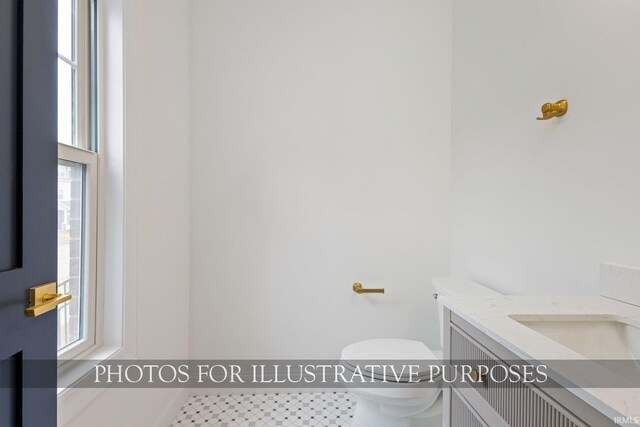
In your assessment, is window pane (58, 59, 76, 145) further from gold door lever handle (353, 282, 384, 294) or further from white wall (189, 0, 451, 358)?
gold door lever handle (353, 282, 384, 294)

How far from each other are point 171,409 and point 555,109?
2.18 meters

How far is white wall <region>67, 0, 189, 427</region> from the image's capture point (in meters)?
1.23

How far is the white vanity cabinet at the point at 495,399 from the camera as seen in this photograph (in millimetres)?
531

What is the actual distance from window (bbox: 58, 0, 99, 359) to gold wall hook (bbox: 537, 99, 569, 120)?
65.7 inches

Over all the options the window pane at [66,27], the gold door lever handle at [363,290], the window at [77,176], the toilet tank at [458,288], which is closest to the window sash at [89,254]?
the window at [77,176]

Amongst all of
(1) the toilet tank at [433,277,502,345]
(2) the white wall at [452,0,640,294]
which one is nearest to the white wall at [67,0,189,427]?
(1) the toilet tank at [433,277,502,345]

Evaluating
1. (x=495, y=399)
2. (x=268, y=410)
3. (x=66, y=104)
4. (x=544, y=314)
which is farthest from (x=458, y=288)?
(x=66, y=104)

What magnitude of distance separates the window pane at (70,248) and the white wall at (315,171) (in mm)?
701

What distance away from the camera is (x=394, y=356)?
54.7 inches

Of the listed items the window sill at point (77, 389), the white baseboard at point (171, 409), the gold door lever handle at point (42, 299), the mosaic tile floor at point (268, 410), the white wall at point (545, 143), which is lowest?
the mosaic tile floor at point (268, 410)

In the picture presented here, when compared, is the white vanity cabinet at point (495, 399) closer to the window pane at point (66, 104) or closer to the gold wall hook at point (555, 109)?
the gold wall hook at point (555, 109)

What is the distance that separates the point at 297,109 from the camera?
6.01ft

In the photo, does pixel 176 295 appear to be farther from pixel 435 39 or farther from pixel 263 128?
pixel 435 39

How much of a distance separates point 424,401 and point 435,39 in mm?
1909
